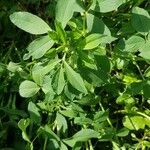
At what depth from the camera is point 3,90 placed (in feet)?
5.14

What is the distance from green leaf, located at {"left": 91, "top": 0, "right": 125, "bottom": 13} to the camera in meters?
1.09

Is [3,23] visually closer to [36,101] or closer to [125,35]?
[36,101]

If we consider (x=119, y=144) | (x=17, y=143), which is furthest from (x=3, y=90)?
(x=119, y=144)

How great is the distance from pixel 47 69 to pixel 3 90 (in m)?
0.52

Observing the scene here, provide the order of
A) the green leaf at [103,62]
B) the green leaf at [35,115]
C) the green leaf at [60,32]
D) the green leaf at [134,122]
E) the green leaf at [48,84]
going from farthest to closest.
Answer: the green leaf at [134,122], the green leaf at [35,115], the green leaf at [48,84], the green leaf at [103,62], the green leaf at [60,32]

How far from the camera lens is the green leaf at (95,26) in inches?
43.8

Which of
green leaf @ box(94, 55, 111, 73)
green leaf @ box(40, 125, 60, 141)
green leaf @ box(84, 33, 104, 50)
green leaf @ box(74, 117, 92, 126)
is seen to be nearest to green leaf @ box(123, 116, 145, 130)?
green leaf @ box(74, 117, 92, 126)

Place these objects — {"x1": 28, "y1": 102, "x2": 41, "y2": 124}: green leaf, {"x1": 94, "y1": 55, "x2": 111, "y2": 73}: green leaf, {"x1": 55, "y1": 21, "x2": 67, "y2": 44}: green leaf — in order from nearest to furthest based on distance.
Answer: {"x1": 55, "y1": 21, "x2": 67, "y2": 44}: green leaf
{"x1": 94, "y1": 55, "x2": 111, "y2": 73}: green leaf
{"x1": 28, "y1": 102, "x2": 41, "y2": 124}: green leaf

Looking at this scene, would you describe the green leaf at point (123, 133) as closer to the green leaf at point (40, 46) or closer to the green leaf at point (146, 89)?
the green leaf at point (146, 89)

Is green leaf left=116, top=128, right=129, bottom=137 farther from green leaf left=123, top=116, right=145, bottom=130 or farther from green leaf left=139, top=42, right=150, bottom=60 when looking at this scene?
green leaf left=139, top=42, right=150, bottom=60

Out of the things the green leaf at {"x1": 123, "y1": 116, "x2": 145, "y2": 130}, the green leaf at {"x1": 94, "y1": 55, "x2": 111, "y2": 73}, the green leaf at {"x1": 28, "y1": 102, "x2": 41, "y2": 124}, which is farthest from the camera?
the green leaf at {"x1": 123, "y1": 116, "x2": 145, "y2": 130}

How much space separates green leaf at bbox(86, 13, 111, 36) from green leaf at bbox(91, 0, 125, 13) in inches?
1.1

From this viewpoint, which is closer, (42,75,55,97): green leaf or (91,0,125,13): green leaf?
(91,0,125,13): green leaf

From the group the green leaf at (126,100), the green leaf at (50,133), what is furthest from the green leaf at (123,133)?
the green leaf at (50,133)
